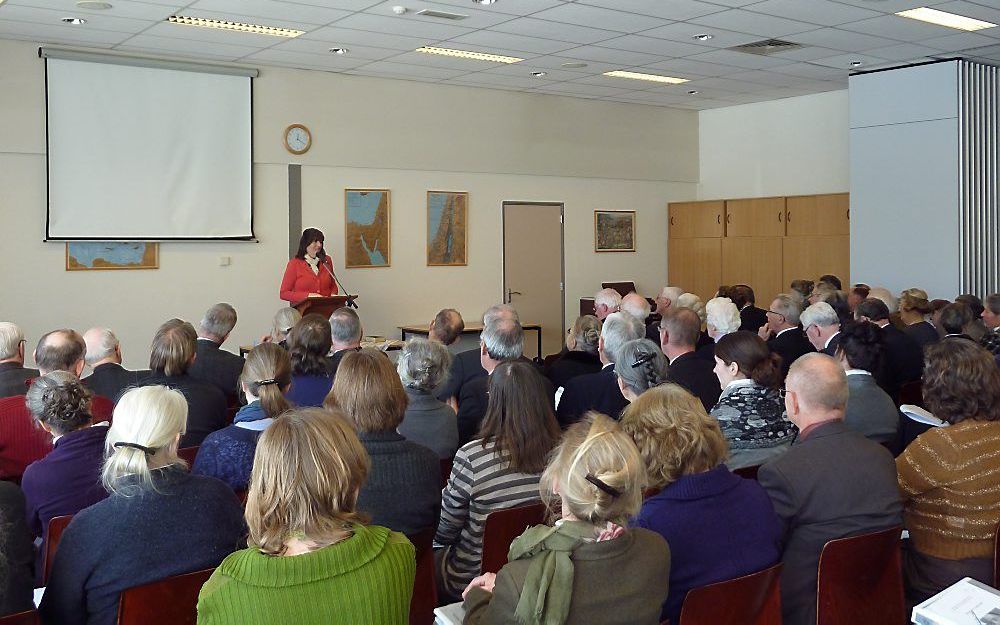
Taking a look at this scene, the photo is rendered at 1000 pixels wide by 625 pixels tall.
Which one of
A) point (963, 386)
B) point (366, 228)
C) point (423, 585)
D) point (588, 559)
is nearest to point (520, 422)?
point (423, 585)

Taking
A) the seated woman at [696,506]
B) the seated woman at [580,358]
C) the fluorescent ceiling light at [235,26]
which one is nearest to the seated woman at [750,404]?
the seated woman at [696,506]

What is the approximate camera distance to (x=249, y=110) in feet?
32.1

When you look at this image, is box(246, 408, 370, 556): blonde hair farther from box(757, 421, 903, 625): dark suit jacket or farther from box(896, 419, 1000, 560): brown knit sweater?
box(896, 419, 1000, 560): brown knit sweater

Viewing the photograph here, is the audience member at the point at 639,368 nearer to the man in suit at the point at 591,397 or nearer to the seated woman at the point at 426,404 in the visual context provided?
the man in suit at the point at 591,397

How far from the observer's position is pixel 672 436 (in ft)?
8.76

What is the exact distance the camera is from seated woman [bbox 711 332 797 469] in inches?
148

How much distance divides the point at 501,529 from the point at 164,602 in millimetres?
1082

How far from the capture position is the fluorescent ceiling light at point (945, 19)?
777cm

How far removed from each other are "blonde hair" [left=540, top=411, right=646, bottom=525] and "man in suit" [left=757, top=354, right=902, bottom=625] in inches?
37.3

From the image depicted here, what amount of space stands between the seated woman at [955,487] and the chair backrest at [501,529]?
1277 mm

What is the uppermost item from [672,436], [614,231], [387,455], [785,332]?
[614,231]

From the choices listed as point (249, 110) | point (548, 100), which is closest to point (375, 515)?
point (249, 110)

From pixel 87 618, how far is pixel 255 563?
79cm

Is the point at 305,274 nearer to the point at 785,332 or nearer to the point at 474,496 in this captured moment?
the point at 785,332
